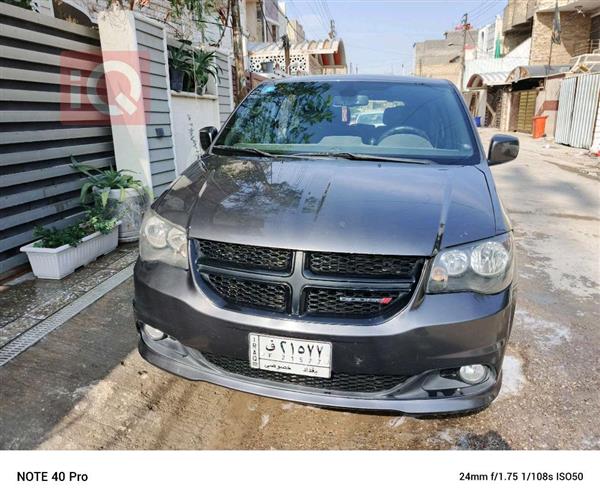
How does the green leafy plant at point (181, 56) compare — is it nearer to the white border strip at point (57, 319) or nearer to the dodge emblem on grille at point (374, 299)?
the white border strip at point (57, 319)

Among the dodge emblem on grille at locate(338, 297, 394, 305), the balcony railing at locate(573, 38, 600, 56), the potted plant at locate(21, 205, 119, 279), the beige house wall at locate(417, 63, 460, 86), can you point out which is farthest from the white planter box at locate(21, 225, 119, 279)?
the beige house wall at locate(417, 63, 460, 86)

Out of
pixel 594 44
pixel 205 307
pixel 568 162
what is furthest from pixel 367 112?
pixel 594 44

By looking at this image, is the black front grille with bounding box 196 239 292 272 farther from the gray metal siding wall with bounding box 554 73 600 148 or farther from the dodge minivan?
the gray metal siding wall with bounding box 554 73 600 148

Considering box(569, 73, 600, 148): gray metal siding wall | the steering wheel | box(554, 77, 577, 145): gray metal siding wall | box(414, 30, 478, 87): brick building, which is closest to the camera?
the steering wheel

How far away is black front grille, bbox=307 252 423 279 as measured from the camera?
1.71 m

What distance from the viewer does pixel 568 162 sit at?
39.4ft

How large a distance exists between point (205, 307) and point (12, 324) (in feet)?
6.31

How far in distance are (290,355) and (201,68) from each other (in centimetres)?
582

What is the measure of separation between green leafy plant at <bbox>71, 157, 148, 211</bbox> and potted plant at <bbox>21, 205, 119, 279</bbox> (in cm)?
23

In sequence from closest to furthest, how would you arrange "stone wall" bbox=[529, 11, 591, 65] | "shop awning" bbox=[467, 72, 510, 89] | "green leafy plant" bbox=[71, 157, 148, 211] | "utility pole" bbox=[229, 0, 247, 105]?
"green leafy plant" bbox=[71, 157, 148, 211] < "utility pole" bbox=[229, 0, 247, 105] < "stone wall" bbox=[529, 11, 591, 65] < "shop awning" bbox=[467, 72, 510, 89]

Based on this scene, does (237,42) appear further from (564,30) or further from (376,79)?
(564,30)

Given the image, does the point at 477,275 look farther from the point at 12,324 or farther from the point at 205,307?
the point at 12,324

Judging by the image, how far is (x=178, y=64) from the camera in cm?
600

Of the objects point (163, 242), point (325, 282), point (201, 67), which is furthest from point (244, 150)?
point (201, 67)
